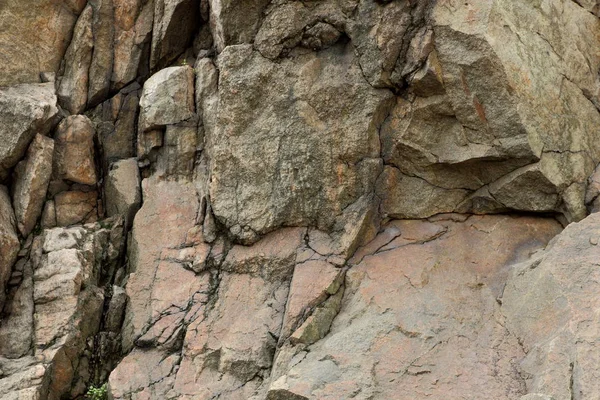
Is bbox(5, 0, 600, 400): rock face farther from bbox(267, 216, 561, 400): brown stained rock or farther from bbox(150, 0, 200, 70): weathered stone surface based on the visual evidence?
bbox(150, 0, 200, 70): weathered stone surface

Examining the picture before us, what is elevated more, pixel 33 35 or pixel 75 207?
pixel 33 35

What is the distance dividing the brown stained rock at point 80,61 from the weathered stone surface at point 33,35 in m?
0.15

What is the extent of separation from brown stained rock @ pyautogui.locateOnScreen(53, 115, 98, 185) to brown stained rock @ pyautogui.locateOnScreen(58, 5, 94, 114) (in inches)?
21.4

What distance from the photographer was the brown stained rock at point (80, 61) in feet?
32.8

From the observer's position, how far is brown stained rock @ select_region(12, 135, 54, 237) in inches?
347

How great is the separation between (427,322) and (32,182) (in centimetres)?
571

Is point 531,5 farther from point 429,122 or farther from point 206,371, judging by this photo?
point 206,371

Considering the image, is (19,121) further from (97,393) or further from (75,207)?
(97,393)

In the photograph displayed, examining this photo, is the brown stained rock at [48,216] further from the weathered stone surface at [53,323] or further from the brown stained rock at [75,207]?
the weathered stone surface at [53,323]

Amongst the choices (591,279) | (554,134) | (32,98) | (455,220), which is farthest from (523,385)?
(32,98)

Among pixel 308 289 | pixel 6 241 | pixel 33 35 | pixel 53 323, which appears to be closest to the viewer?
pixel 308 289

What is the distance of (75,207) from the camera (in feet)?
30.7

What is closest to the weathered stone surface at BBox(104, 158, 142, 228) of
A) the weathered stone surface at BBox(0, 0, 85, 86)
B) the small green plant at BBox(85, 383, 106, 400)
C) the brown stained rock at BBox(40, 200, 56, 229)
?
the brown stained rock at BBox(40, 200, 56, 229)

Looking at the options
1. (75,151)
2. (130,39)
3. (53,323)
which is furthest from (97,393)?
(130,39)
